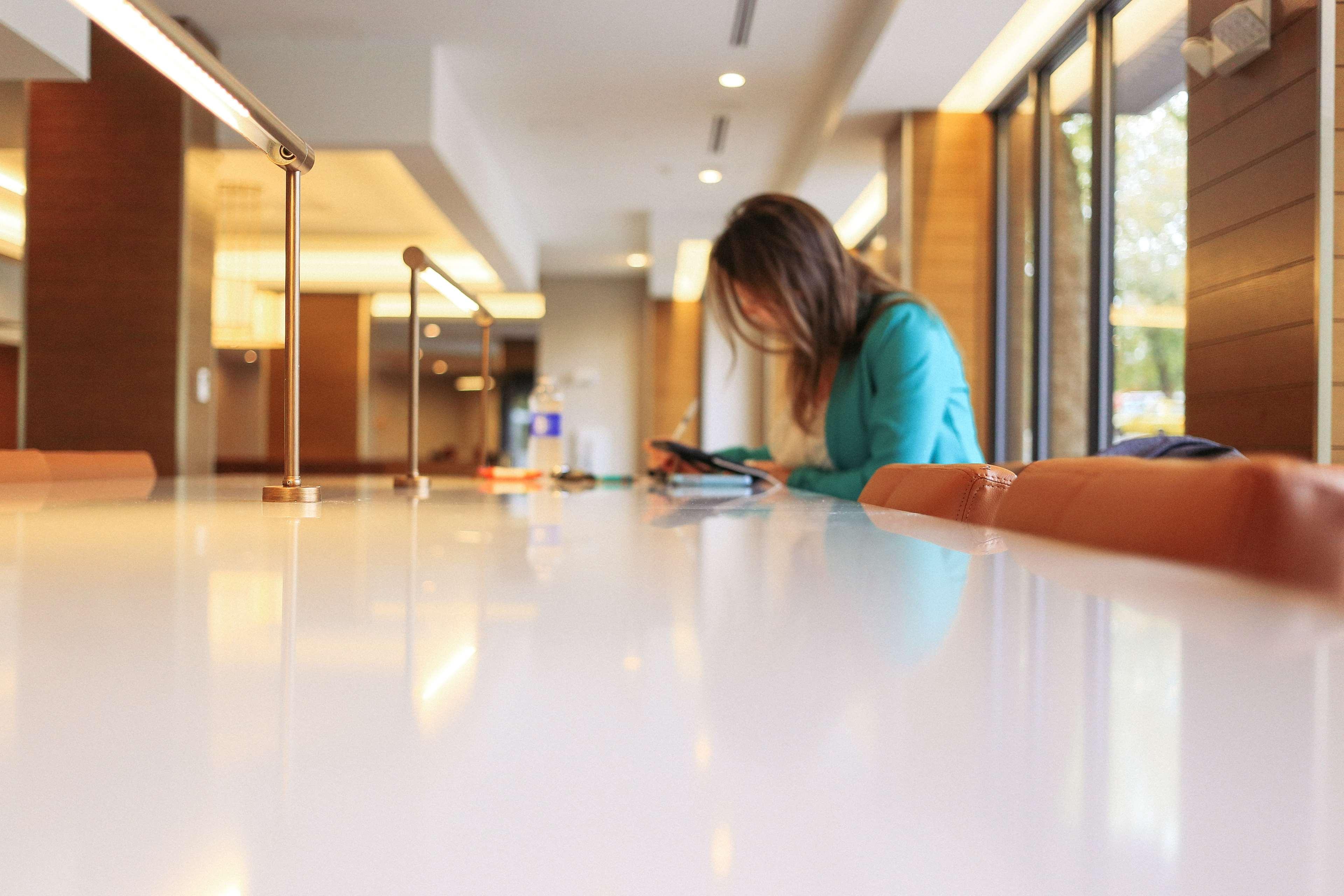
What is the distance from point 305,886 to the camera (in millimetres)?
155

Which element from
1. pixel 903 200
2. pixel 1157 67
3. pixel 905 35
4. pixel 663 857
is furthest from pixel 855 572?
pixel 903 200

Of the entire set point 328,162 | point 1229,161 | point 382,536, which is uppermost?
point 328,162

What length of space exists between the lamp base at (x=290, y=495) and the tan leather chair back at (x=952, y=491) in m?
0.80

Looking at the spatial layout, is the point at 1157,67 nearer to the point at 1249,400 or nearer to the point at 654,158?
the point at 1249,400

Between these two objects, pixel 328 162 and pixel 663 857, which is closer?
pixel 663 857

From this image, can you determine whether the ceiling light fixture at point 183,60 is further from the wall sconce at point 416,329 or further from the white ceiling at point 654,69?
the white ceiling at point 654,69

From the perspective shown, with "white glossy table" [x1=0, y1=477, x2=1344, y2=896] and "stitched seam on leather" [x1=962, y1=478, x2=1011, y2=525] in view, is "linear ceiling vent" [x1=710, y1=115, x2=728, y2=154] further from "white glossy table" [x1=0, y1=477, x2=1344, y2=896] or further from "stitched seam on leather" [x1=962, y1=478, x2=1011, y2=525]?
"white glossy table" [x1=0, y1=477, x2=1344, y2=896]

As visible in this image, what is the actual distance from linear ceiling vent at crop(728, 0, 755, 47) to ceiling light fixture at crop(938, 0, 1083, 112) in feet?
3.23

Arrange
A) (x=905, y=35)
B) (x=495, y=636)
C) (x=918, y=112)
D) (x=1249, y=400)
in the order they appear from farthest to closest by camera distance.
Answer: (x=918, y=112) < (x=905, y=35) < (x=1249, y=400) < (x=495, y=636)

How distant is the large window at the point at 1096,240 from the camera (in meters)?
2.95

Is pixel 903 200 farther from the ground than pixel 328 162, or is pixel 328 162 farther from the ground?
pixel 328 162

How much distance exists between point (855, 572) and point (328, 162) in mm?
5695

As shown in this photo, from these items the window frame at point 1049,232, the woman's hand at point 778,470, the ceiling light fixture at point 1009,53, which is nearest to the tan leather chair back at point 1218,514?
the woman's hand at point 778,470

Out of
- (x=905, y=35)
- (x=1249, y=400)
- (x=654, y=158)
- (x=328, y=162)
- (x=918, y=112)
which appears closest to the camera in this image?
(x=1249, y=400)
